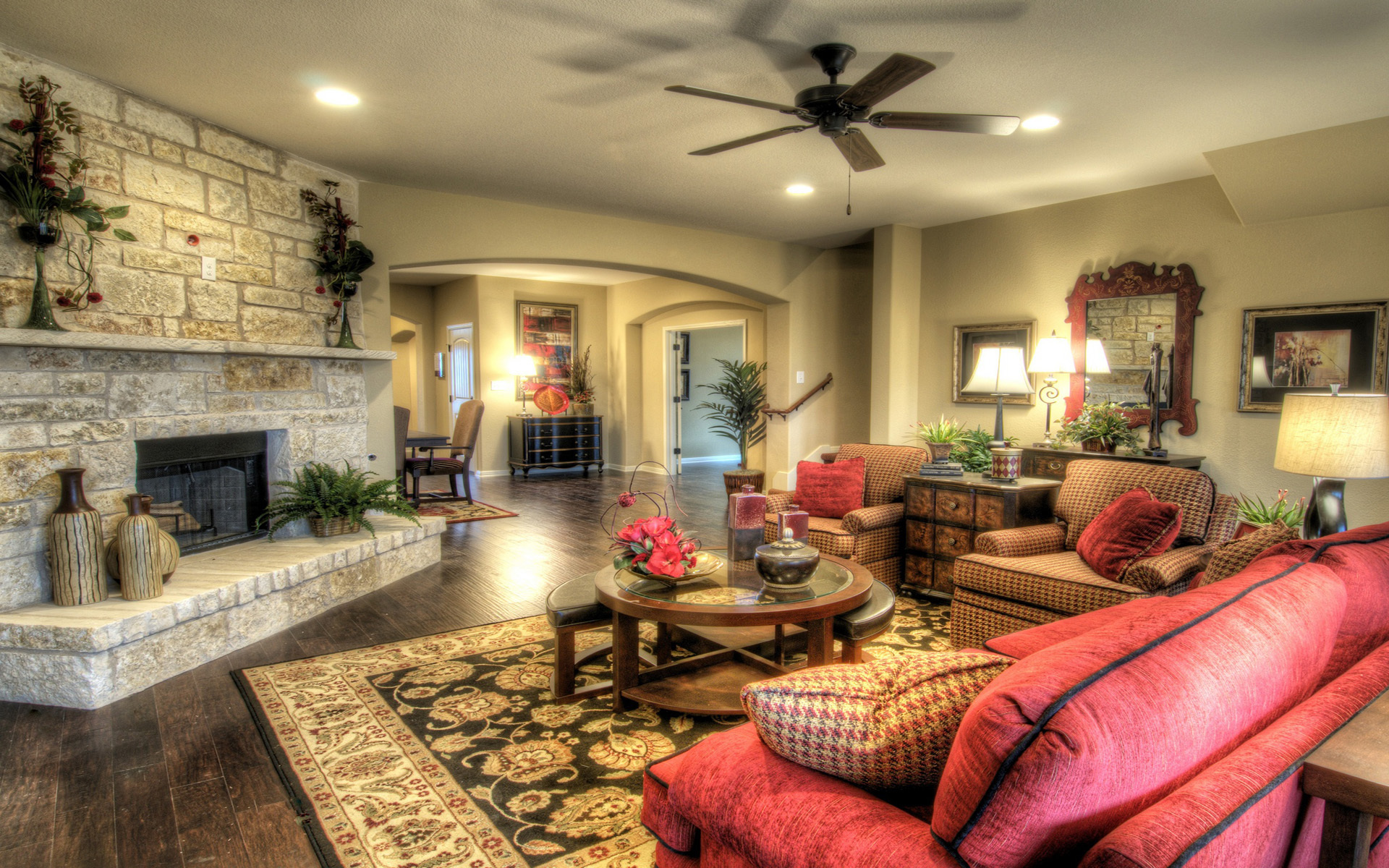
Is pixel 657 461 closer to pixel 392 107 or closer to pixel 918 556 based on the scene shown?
pixel 918 556

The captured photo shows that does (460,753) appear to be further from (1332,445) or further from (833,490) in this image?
(1332,445)

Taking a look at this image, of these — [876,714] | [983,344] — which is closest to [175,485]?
[876,714]

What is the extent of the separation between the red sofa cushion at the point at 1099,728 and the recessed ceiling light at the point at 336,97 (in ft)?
12.0

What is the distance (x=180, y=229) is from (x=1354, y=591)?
4572mm

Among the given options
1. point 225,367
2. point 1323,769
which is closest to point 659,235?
point 225,367

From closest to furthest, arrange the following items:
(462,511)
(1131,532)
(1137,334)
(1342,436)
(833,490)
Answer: (1342,436), (1131,532), (833,490), (1137,334), (462,511)

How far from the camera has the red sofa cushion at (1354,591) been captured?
1442 millimetres

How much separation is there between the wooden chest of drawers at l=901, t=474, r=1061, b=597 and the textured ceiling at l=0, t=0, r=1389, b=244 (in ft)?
6.07

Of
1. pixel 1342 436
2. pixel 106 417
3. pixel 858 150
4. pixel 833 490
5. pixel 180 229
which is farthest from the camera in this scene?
pixel 833 490

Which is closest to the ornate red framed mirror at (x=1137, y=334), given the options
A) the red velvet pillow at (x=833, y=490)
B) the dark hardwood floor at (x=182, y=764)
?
the red velvet pillow at (x=833, y=490)

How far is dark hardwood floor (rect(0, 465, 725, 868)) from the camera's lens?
1866 mm

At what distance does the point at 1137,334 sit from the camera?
515 centimetres

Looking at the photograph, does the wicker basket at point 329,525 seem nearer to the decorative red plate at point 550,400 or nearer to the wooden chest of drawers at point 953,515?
the wooden chest of drawers at point 953,515

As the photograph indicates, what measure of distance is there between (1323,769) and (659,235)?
19.1 feet
